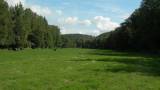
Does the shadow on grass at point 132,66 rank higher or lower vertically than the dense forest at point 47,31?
lower

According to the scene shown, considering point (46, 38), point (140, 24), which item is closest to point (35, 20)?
point (46, 38)

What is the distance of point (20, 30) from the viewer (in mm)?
141500

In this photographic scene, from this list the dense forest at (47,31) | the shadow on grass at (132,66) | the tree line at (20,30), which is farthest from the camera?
the tree line at (20,30)

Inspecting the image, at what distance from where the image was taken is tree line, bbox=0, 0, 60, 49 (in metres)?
108

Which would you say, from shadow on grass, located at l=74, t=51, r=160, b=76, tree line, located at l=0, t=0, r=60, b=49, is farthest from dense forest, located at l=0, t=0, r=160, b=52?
shadow on grass, located at l=74, t=51, r=160, b=76

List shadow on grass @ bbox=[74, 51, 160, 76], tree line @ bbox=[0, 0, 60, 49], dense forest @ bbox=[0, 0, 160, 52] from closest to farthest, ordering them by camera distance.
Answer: shadow on grass @ bbox=[74, 51, 160, 76] < dense forest @ bbox=[0, 0, 160, 52] < tree line @ bbox=[0, 0, 60, 49]

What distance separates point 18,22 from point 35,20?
3320 cm

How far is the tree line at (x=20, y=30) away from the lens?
108312 millimetres

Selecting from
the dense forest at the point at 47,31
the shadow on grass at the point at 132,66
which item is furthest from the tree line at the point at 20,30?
the shadow on grass at the point at 132,66

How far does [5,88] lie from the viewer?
66.2 feet

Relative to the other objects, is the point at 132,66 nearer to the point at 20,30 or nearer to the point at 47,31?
the point at 20,30

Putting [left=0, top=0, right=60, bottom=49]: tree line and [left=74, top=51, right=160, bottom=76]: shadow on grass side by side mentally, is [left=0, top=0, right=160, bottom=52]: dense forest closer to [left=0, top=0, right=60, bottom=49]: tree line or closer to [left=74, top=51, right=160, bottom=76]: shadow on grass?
[left=0, top=0, right=60, bottom=49]: tree line

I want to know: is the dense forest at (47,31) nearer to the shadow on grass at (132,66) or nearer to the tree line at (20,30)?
the tree line at (20,30)

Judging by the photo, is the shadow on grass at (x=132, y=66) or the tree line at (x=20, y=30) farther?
the tree line at (x=20, y=30)
